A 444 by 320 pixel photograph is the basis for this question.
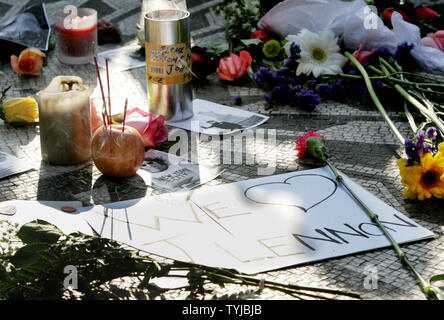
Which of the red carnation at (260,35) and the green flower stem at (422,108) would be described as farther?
the red carnation at (260,35)

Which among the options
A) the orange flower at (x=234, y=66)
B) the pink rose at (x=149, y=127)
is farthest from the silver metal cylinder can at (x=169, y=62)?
the orange flower at (x=234, y=66)

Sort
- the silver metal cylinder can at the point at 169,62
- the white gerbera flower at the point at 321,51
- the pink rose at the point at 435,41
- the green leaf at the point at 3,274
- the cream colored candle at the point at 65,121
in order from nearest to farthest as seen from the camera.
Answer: the green leaf at the point at 3,274 < the cream colored candle at the point at 65,121 < the silver metal cylinder can at the point at 169,62 < the white gerbera flower at the point at 321,51 < the pink rose at the point at 435,41

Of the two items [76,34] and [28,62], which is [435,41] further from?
[28,62]

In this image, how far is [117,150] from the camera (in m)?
1.02

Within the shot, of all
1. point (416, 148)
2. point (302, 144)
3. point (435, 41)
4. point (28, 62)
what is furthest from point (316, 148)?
point (28, 62)

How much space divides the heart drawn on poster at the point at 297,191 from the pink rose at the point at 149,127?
0.80 ft

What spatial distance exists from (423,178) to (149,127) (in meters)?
0.51

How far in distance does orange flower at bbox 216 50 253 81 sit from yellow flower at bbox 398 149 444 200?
2.10 ft

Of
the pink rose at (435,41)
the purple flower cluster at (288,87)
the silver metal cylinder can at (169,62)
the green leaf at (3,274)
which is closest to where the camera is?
the green leaf at (3,274)

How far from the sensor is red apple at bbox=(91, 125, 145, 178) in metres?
1.02

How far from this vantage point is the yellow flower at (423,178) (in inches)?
37.0

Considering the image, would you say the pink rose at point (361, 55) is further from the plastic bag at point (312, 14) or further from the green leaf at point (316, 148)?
the green leaf at point (316, 148)

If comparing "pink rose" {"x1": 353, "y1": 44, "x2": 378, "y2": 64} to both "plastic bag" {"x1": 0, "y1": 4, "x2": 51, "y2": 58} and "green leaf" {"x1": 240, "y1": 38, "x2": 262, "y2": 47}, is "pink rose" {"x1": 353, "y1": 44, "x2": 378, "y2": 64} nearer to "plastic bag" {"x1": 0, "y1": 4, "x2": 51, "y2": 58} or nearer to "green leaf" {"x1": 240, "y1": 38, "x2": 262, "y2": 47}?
"green leaf" {"x1": 240, "y1": 38, "x2": 262, "y2": 47}
